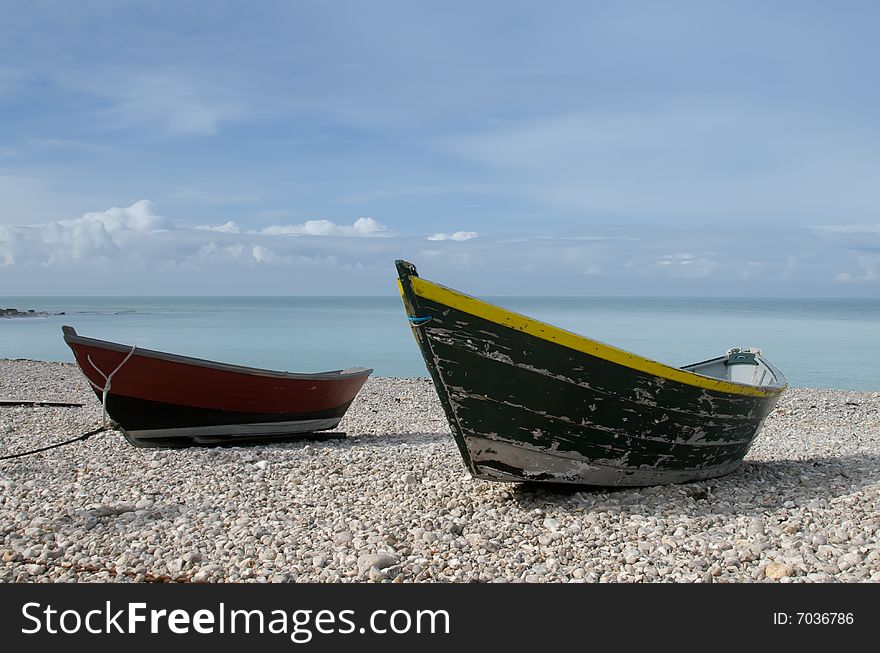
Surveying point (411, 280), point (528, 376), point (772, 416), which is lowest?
point (772, 416)

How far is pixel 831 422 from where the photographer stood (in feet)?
41.4

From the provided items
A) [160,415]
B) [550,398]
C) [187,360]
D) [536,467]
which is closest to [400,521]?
[536,467]

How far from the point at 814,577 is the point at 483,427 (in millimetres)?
2341

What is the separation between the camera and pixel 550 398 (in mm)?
5410

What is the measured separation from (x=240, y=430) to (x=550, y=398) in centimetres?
475

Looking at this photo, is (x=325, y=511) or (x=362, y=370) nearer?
(x=325, y=511)

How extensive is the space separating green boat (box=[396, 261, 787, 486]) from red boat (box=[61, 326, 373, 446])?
390cm

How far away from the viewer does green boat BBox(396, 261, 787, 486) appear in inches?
203

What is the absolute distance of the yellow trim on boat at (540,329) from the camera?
506cm

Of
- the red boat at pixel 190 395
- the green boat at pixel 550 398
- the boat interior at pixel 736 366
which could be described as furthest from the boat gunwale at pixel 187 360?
the boat interior at pixel 736 366

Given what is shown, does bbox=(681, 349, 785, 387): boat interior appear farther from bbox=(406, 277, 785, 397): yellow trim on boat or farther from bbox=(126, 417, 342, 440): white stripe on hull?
bbox=(126, 417, 342, 440): white stripe on hull

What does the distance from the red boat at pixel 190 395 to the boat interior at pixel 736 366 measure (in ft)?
16.3
